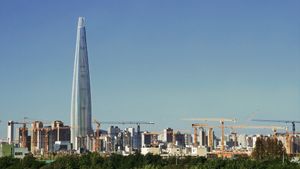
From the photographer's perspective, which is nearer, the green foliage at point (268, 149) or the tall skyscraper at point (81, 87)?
the green foliage at point (268, 149)

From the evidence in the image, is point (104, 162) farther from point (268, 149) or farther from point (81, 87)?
point (81, 87)

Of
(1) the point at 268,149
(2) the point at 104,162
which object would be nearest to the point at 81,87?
(1) the point at 268,149

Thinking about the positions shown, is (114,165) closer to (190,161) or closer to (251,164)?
(190,161)

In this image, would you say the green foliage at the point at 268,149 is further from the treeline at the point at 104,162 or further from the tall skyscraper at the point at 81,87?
the tall skyscraper at the point at 81,87

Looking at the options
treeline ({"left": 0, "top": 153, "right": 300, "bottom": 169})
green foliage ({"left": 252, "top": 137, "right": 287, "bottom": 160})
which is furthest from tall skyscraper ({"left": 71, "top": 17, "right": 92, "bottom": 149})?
treeline ({"left": 0, "top": 153, "right": 300, "bottom": 169})

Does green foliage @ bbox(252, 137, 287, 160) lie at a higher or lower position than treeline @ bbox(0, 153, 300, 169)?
higher

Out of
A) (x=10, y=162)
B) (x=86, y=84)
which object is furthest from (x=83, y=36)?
(x=10, y=162)

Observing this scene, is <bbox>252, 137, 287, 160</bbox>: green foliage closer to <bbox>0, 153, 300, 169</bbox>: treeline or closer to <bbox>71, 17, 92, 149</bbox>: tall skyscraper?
<bbox>0, 153, 300, 169</bbox>: treeline

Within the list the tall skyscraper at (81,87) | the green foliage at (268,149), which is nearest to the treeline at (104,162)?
the green foliage at (268,149)

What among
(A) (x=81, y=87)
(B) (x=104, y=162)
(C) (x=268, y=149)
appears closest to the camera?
(B) (x=104, y=162)
